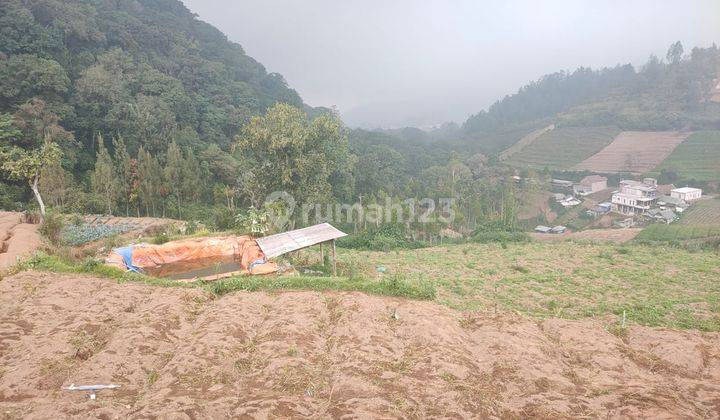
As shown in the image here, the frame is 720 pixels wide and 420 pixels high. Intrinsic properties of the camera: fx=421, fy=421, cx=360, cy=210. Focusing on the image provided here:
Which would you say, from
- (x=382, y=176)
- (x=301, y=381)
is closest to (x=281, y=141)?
(x=301, y=381)

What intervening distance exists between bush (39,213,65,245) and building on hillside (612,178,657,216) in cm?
4965

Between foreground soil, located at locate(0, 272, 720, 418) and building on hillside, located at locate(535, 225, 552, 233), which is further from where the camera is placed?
building on hillside, located at locate(535, 225, 552, 233)

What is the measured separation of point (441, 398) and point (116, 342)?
524 centimetres

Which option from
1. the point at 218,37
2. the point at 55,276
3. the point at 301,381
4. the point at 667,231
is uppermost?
the point at 218,37

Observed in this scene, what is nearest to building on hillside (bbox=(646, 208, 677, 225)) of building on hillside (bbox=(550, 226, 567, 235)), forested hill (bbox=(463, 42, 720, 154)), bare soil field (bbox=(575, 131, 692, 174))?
building on hillside (bbox=(550, 226, 567, 235))

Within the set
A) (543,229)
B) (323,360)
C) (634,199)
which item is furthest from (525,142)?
(323,360)

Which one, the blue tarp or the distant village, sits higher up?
the blue tarp

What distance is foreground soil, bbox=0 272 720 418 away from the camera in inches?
213

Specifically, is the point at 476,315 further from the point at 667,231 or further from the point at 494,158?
the point at 494,158

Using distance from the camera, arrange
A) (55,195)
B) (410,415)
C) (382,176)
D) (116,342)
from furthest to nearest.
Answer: (382,176) → (55,195) → (116,342) → (410,415)

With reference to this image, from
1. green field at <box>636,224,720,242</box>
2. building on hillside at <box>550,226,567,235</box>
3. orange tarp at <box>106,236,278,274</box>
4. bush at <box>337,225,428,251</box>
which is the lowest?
building on hillside at <box>550,226,567,235</box>

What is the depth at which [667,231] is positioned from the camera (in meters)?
32.5

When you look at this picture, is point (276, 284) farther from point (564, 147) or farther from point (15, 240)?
point (564, 147)

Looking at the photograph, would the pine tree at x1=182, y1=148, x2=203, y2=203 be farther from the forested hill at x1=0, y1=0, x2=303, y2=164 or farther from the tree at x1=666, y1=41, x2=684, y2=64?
the tree at x1=666, y1=41, x2=684, y2=64
